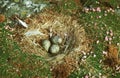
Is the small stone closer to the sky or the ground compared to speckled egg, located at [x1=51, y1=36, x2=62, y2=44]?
closer to the ground

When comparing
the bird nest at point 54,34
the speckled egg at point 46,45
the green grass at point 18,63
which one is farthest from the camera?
the speckled egg at point 46,45

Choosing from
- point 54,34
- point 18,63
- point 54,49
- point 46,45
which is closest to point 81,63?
point 54,49

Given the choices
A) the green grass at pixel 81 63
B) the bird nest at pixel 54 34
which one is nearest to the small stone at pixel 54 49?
the bird nest at pixel 54 34

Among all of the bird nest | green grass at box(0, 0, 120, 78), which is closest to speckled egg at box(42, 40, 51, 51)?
the bird nest

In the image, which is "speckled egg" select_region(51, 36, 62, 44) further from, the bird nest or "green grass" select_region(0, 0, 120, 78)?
"green grass" select_region(0, 0, 120, 78)

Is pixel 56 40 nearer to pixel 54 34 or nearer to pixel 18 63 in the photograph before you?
pixel 54 34

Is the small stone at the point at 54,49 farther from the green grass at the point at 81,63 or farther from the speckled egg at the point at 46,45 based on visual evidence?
the green grass at the point at 81,63
